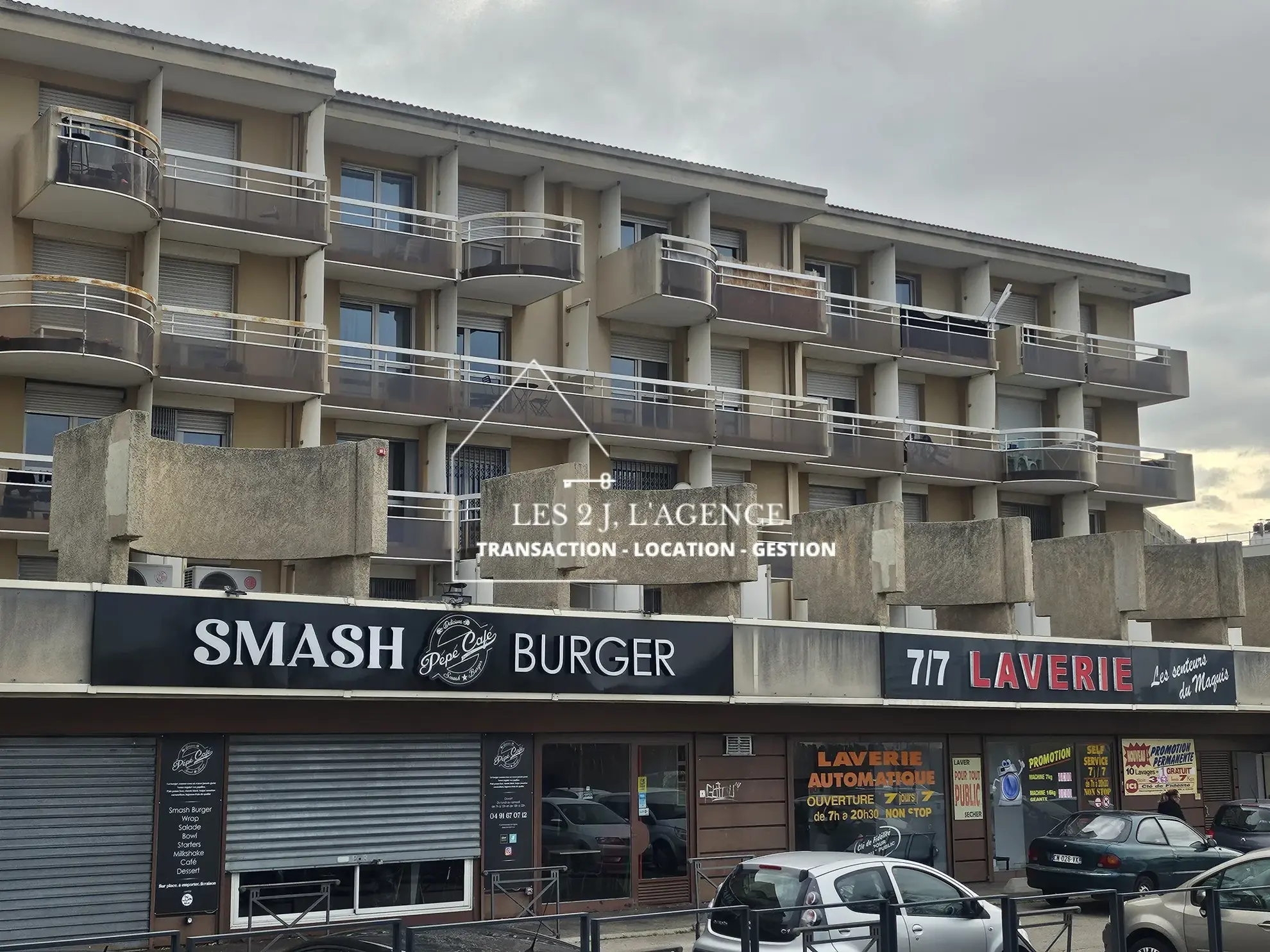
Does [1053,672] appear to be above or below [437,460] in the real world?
below

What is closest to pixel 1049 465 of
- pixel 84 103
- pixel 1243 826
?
pixel 1243 826

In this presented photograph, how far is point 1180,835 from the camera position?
19734 millimetres

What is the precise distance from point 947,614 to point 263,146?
600 inches

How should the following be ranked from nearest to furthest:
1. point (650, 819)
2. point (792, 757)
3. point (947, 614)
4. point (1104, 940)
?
point (1104, 940)
point (650, 819)
point (792, 757)
point (947, 614)

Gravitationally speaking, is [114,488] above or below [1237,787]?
above

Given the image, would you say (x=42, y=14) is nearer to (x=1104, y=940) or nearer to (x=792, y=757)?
(x=792, y=757)

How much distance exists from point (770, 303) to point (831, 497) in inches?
199

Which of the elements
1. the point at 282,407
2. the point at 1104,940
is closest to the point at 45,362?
the point at 282,407

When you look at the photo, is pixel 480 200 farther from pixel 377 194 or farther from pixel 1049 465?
pixel 1049 465

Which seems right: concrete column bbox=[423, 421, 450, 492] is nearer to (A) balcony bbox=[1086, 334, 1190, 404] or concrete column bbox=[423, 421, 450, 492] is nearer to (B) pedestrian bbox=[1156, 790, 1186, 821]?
(B) pedestrian bbox=[1156, 790, 1186, 821]

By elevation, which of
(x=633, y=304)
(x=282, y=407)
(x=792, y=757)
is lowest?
(x=792, y=757)

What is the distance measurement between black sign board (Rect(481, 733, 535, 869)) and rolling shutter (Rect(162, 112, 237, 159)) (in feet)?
41.8

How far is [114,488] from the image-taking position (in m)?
16.0

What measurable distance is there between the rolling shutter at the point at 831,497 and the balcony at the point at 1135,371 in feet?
25.3
